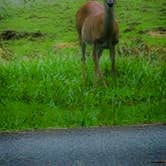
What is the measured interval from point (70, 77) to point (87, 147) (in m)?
5.34

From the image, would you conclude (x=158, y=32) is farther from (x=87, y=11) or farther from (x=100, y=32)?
(x=100, y=32)

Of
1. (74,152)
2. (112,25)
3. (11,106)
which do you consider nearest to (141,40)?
(112,25)

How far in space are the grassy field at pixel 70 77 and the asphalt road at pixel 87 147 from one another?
3.70 feet

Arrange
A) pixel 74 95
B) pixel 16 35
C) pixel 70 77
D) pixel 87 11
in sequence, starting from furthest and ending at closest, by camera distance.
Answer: pixel 16 35, pixel 87 11, pixel 70 77, pixel 74 95

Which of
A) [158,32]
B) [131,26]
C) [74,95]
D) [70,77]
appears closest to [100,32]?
[70,77]

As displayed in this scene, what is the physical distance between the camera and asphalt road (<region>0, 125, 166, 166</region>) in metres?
7.58

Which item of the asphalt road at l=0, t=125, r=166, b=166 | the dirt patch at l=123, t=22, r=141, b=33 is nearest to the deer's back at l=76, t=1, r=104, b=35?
the dirt patch at l=123, t=22, r=141, b=33

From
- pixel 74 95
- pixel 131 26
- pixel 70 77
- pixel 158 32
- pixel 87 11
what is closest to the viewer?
pixel 74 95

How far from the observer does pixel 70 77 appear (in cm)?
→ 1348

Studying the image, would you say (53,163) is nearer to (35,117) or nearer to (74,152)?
(74,152)

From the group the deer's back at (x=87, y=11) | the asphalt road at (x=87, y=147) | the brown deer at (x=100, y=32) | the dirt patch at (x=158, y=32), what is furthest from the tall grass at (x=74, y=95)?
the dirt patch at (x=158, y=32)

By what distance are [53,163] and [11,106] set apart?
3.99 m

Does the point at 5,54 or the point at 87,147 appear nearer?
the point at 87,147

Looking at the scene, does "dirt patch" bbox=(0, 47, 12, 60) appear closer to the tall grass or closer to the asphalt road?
the tall grass
